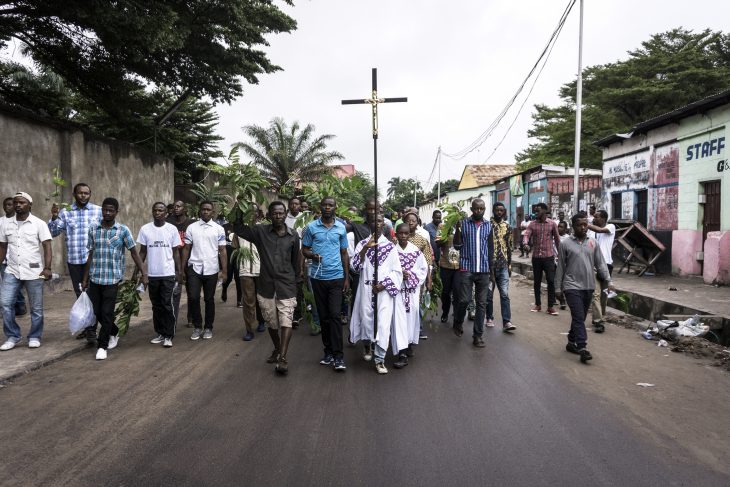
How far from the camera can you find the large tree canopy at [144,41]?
368 inches

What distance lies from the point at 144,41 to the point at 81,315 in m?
5.71

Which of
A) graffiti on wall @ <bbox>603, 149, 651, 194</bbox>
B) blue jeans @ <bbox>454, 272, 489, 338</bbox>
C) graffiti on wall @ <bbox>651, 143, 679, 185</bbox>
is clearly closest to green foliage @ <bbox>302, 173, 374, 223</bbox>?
blue jeans @ <bbox>454, 272, 489, 338</bbox>

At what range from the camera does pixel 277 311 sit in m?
5.66

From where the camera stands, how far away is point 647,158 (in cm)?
1645

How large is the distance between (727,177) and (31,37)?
1696 centimetres

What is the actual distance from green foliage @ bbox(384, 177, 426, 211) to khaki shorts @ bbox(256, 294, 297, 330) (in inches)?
2597

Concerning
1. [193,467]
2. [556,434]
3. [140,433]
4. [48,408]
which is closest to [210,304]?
[48,408]

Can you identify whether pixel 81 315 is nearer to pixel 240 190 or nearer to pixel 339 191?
pixel 240 190

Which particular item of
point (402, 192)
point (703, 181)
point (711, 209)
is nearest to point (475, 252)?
point (711, 209)

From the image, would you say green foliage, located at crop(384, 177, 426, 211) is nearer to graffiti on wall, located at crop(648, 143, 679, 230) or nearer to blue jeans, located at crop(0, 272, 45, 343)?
graffiti on wall, located at crop(648, 143, 679, 230)

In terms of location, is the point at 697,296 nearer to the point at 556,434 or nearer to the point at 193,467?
the point at 556,434

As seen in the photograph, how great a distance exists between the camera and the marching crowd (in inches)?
227

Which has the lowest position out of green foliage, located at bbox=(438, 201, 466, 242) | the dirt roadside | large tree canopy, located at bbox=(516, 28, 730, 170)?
the dirt roadside

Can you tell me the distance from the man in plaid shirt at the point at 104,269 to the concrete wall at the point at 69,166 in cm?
422
